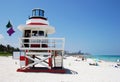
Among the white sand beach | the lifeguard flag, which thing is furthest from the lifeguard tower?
the lifeguard flag

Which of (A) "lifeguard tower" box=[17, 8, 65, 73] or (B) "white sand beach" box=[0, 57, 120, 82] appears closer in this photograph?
(B) "white sand beach" box=[0, 57, 120, 82]

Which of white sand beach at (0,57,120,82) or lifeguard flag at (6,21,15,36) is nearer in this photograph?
white sand beach at (0,57,120,82)

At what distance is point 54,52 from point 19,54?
2666 millimetres

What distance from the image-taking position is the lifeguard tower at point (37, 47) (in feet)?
41.7

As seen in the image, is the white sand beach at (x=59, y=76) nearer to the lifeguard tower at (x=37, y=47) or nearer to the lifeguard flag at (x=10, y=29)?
the lifeguard tower at (x=37, y=47)

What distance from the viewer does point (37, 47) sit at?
13.4 metres

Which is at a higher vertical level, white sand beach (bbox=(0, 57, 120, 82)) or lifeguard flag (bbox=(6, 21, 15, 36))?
lifeguard flag (bbox=(6, 21, 15, 36))

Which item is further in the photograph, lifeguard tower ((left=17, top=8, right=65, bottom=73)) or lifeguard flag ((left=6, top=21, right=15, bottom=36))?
lifeguard flag ((left=6, top=21, right=15, bottom=36))

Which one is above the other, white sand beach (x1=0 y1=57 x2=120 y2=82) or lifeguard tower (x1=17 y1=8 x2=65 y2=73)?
lifeguard tower (x1=17 y1=8 x2=65 y2=73)

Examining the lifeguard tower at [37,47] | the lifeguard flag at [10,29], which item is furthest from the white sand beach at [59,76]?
the lifeguard flag at [10,29]

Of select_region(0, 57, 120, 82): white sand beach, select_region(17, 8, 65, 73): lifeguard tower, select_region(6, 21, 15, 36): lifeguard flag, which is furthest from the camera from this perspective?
select_region(6, 21, 15, 36): lifeguard flag

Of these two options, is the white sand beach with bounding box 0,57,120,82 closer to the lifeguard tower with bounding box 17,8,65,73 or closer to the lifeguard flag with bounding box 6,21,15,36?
the lifeguard tower with bounding box 17,8,65,73

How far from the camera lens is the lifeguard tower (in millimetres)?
12711

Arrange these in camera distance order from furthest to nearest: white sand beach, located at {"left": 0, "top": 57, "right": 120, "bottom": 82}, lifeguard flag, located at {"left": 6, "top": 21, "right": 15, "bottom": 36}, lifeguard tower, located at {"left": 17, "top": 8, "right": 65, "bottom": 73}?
1. lifeguard flag, located at {"left": 6, "top": 21, "right": 15, "bottom": 36}
2. lifeguard tower, located at {"left": 17, "top": 8, "right": 65, "bottom": 73}
3. white sand beach, located at {"left": 0, "top": 57, "right": 120, "bottom": 82}
